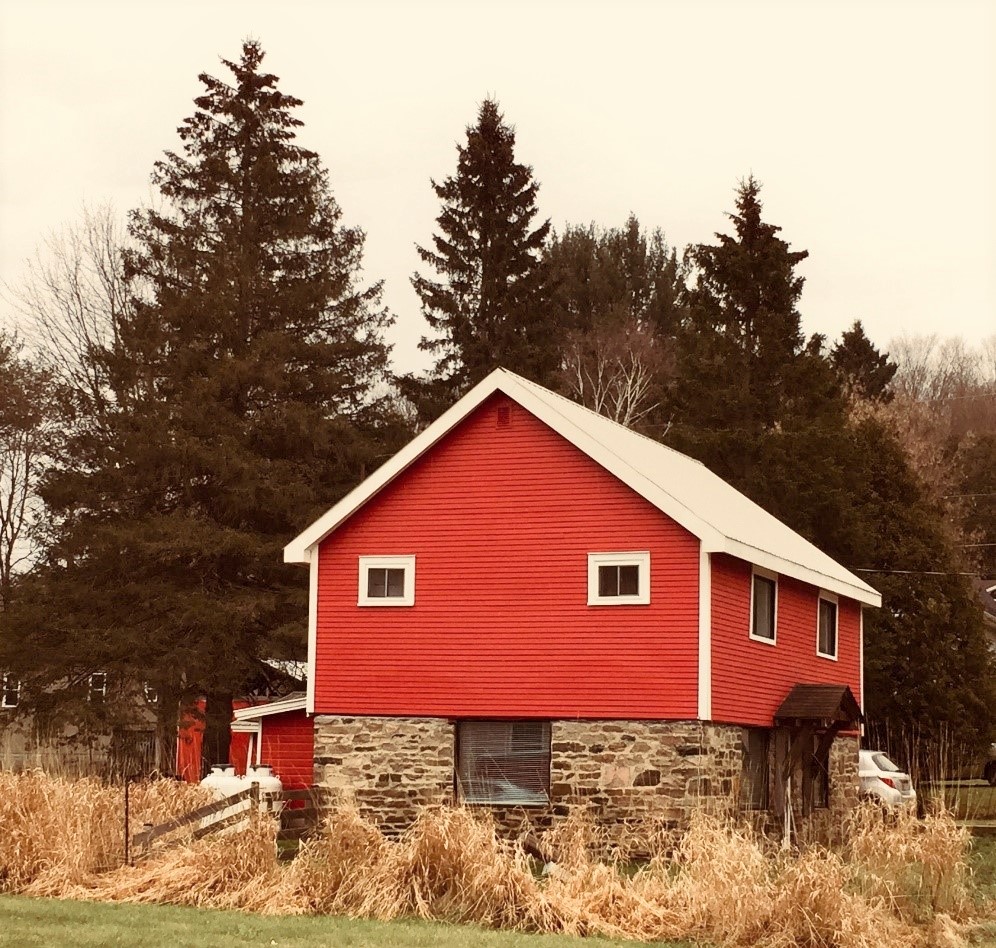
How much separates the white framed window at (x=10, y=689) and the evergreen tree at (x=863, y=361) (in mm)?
32679

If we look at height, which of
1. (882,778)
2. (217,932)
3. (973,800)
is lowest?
(973,800)

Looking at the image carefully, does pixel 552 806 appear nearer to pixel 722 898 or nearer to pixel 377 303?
pixel 722 898

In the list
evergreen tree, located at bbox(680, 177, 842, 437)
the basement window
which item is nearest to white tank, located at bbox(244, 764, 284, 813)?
the basement window

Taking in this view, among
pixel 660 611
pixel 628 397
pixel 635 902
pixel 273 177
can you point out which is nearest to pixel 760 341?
pixel 628 397

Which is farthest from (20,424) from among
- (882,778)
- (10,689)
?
(882,778)

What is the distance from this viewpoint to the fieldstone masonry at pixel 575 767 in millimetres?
23828

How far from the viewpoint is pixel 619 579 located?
24812mm

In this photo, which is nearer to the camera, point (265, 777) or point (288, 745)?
point (265, 777)

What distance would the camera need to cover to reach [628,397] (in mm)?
52625

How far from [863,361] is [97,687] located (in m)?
35.4

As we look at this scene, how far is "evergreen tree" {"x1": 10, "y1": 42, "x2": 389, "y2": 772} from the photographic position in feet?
128

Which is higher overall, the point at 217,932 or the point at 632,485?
the point at 632,485

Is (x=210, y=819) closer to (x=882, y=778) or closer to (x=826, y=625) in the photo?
(x=826, y=625)

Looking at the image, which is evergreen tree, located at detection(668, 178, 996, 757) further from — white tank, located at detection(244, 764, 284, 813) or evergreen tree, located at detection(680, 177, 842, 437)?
white tank, located at detection(244, 764, 284, 813)
